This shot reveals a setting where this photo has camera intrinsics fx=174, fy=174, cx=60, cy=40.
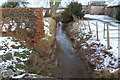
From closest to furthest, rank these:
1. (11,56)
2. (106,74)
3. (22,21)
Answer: (106,74) < (11,56) < (22,21)

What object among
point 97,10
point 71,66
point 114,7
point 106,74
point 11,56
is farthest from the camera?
point 97,10

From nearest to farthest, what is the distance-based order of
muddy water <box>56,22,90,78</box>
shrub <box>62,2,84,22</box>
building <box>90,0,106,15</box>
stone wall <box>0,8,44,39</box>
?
muddy water <box>56,22,90,78</box>, stone wall <box>0,8,44,39</box>, shrub <box>62,2,84,22</box>, building <box>90,0,106,15</box>

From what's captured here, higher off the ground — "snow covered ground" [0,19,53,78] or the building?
the building

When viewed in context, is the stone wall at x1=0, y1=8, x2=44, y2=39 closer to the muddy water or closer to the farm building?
the muddy water

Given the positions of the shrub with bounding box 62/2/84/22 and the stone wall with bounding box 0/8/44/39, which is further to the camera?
the shrub with bounding box 62/2/84/22

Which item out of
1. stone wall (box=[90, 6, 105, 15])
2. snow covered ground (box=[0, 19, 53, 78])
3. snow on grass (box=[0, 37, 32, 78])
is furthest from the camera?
stone wall (box=[90, 6, 105, 15])

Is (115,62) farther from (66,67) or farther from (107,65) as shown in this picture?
(66,67)

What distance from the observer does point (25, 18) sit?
9.06m

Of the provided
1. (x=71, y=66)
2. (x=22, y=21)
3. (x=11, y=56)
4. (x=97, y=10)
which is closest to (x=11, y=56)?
(x=11, y=56)

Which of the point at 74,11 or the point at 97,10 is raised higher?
the point at 74,11

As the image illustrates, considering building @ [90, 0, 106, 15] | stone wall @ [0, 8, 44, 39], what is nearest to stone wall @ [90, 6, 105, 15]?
building @ [90, 0, 106, 15]

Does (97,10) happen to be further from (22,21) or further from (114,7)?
(22,21)

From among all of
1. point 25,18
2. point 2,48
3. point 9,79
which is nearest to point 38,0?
point 25,18

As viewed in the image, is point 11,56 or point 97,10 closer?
point 11,56
